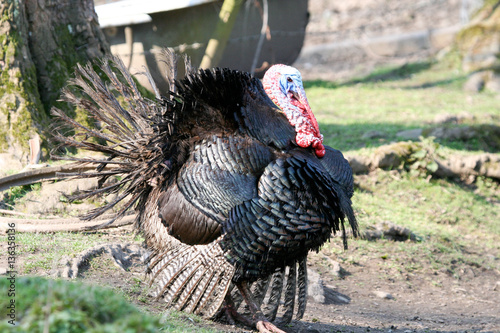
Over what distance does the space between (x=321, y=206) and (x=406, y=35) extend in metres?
14.4

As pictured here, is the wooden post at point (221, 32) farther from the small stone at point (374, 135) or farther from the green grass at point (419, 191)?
the small stone at point (374, 135)

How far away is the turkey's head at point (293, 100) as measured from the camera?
436 centimetres

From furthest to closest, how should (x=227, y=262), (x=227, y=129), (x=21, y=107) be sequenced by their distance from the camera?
(x=21, y=107), (x=227, y=129), (x=227, y=262)

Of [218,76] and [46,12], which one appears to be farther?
[46,12]

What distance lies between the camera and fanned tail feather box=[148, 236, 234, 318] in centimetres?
403

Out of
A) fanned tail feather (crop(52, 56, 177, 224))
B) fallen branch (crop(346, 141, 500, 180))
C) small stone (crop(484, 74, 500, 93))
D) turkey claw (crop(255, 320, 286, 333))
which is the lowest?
turkey claw (crop(255, 320, 286, 333))

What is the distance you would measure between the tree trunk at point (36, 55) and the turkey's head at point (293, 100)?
2.92 meters

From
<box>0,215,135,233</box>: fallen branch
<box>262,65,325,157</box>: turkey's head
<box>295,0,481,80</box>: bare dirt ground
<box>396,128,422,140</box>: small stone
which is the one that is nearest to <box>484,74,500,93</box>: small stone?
<box>295,0,481,80</box>: bare dirt ground

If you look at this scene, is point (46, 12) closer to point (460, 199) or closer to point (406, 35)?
point (460, 199)

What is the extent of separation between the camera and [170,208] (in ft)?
13.8

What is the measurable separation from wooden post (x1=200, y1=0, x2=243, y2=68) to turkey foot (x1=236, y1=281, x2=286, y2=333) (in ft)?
19.2

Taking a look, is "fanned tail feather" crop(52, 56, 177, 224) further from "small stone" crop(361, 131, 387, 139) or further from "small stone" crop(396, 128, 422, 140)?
"small stone" crop(396, 128, 422, 140)

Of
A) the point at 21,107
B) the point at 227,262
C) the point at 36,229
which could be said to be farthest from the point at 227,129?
the point at 21,107

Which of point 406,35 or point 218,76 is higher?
point 406,35
